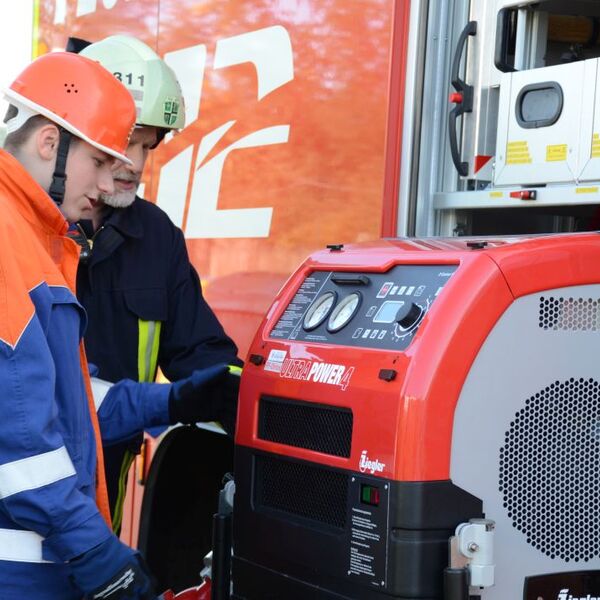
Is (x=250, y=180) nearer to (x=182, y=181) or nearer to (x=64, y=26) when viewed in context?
(x=182, y=181)

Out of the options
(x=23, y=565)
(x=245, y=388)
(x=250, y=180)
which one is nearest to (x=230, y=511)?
(x=245, y=388)

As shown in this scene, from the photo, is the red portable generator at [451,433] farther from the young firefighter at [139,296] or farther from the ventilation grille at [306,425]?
the young firefighter at [139,296]

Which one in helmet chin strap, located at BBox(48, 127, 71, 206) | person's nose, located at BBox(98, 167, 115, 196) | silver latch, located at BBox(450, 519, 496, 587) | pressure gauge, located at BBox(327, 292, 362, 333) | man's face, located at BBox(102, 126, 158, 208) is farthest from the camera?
man's face, located at BBox(102, 126, 158, 208)

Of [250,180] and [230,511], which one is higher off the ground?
[250,180]

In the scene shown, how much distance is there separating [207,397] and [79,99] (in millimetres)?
851

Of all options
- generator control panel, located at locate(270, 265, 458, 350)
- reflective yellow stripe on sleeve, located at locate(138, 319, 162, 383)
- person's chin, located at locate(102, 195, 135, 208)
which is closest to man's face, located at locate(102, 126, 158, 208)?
person's chin, located at locate(102, 195, 135, 208)

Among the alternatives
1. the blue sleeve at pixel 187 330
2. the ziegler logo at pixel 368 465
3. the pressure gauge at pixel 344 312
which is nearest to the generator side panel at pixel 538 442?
the ziegler logo at pixel 368 465

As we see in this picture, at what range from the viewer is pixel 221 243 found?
390 cm

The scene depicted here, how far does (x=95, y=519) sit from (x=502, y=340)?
91 centimetres

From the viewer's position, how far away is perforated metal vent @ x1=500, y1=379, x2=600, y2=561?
7.48ft

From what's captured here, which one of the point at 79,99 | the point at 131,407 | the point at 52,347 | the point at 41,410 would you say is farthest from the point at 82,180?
the point at 131,407

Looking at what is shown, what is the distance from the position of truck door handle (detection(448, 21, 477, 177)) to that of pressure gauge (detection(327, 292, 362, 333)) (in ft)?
2.27

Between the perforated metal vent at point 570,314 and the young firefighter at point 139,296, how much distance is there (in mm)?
1284

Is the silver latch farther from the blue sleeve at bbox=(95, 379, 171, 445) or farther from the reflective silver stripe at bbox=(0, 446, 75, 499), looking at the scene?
the blue sleeve at bbox=(95, 379, 171, 445)
